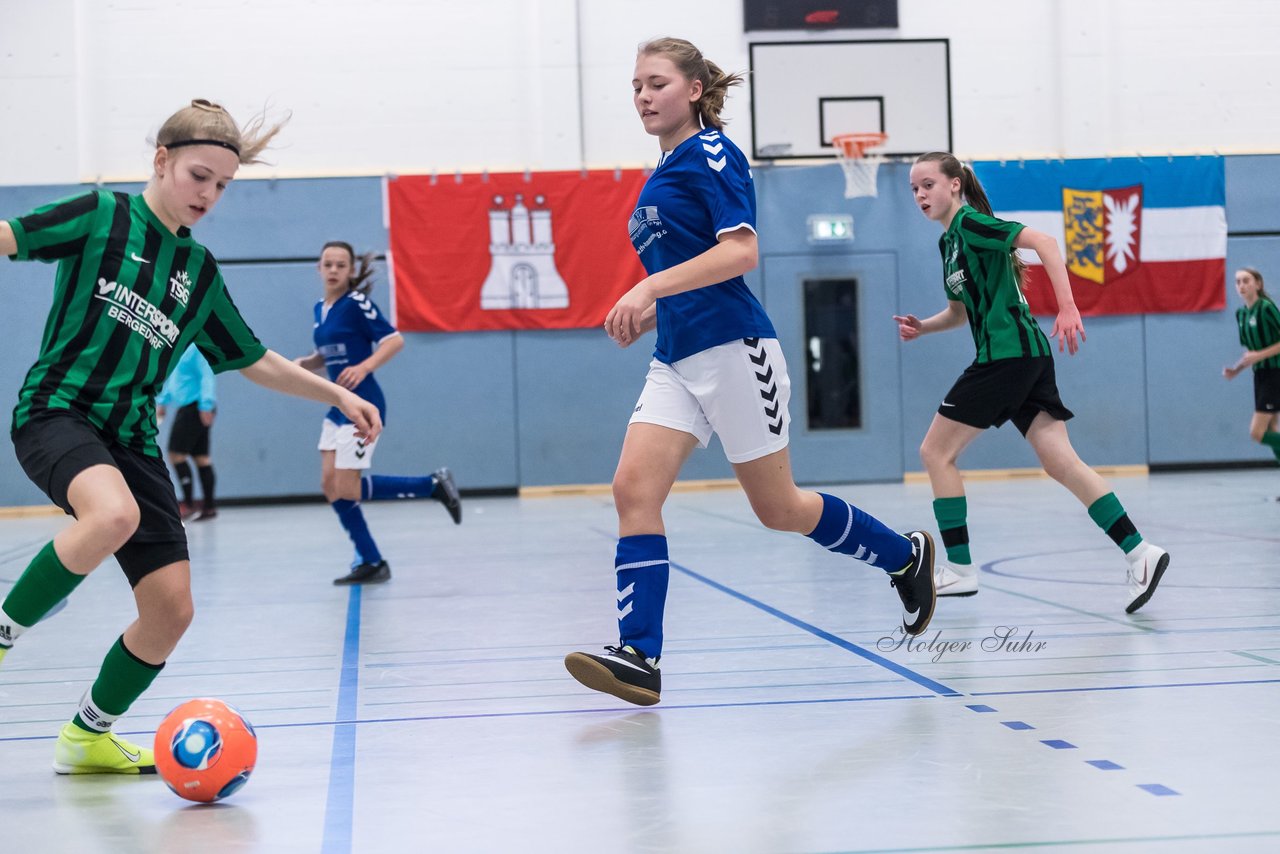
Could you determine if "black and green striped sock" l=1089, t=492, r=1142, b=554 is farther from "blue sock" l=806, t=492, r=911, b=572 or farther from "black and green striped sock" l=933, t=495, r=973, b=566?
"blue sock" l=806, t=492, r=911, b=572

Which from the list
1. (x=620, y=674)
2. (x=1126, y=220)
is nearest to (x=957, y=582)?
(x=620, y=674)

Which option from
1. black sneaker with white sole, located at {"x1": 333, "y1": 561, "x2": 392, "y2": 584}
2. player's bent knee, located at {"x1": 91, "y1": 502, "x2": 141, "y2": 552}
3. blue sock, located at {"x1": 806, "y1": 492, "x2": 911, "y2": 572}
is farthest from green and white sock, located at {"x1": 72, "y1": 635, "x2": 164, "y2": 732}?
black sneaker with white sole, located at {"x1": 333, "y1": 561, "x2": 392, "y2": 584}

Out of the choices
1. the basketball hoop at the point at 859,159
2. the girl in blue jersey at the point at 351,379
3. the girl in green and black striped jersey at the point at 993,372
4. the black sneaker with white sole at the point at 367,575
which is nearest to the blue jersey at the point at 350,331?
the girl in blue jersey at the point at 351,379

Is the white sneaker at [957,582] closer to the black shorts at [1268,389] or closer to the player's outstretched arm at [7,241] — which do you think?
the player's outstretched arm at [7,241]

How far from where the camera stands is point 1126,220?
46.3 feet

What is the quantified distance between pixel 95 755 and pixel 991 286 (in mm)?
3602

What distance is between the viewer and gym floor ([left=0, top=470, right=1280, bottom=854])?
7.98 ft

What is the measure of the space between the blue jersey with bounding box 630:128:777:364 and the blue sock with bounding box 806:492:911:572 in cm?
60

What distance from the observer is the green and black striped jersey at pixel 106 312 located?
2844mm

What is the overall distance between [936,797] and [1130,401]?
12767 millimetres

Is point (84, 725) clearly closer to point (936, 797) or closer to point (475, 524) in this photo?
point (936, 797)

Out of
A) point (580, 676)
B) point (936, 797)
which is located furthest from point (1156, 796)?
point (580, 676)

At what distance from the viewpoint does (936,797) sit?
100 inches

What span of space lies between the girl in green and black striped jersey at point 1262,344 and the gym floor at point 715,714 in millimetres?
4180
